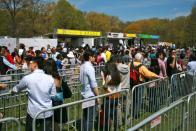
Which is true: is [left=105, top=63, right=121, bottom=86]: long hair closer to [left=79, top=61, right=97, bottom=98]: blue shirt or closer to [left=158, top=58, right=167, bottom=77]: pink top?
[left=79, top=61, right=97, bottom=98]: blue shirt

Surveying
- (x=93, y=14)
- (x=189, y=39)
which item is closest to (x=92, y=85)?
(x=189, y=39)

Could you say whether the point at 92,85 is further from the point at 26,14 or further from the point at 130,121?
the point at 26,14

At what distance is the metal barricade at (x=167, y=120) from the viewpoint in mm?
4762

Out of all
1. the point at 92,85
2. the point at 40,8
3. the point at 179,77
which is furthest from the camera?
the point at 40,8

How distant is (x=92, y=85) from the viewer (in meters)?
8.12

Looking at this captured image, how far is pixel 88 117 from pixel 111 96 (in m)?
1.03

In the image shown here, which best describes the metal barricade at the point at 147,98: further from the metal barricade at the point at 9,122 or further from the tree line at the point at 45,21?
the tree line at the point at 45,21

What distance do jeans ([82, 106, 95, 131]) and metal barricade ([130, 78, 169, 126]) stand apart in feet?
4.84

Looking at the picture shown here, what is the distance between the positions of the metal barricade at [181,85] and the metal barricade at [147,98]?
1.38ft

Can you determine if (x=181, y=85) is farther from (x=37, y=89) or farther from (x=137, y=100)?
(x=37, y=89)

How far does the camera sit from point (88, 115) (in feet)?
23.2

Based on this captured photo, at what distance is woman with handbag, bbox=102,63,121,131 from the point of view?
784cm

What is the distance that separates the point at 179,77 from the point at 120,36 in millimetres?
48431

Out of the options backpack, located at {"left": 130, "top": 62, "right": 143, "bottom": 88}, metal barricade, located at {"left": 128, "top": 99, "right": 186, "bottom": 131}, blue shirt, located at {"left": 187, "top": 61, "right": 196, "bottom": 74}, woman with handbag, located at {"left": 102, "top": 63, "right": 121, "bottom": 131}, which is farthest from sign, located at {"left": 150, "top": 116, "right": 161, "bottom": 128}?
blue shirt, located at {"left": 187, "top": 61, "right": 196, "bottom": 74}
